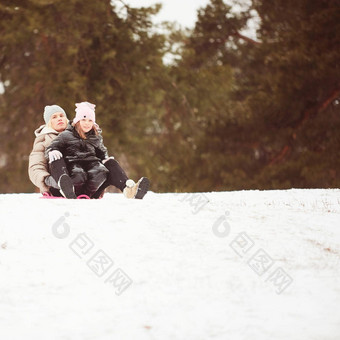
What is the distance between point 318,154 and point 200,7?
22.4 feet

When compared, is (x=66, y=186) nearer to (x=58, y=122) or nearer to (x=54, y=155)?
(x=54, y=155)

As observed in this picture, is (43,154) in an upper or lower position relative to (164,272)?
upper

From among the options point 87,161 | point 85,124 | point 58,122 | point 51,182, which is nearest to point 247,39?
point 58,122

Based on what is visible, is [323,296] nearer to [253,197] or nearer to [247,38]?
[253,197]

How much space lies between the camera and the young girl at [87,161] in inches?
232

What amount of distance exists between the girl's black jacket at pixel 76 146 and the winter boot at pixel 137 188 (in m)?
0.51

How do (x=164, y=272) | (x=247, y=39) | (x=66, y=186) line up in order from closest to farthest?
(x=164, y=272), (x=66, y=186), (x=247, y=39)

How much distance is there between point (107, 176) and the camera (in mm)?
6086

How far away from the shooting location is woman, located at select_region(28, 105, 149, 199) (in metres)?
5.62

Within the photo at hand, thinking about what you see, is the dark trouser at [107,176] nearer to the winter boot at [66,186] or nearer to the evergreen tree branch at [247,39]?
the winter boot at [66,186]

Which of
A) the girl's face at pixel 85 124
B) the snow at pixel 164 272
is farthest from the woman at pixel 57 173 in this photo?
the girl's face at pixel 85 124

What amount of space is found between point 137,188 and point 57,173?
3.01 feet

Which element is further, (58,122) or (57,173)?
(58,122)

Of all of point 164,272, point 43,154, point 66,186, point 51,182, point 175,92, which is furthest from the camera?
point 175,92
